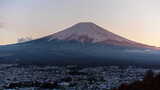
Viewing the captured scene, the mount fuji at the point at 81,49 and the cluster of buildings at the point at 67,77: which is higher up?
the mount fuji at the point at 81,49

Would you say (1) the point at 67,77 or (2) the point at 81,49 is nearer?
(1) the point at 67,77

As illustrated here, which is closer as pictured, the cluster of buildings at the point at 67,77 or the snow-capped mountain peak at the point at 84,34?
the cluster of buildings at the point at 67,77

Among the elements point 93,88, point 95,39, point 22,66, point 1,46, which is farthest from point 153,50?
point 93,88

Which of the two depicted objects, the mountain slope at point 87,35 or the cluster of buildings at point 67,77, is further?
the mountain slope at point 87,35

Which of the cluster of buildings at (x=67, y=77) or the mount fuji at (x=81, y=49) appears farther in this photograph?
the mount fuji at (x=81, y=49)
